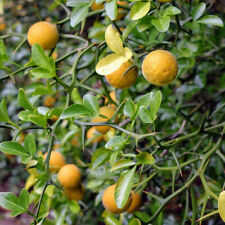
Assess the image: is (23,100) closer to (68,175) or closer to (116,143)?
(116,143)

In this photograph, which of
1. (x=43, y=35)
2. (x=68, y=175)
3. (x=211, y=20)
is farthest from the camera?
(x=68, y=175)

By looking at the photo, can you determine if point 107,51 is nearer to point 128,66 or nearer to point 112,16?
point 128,66

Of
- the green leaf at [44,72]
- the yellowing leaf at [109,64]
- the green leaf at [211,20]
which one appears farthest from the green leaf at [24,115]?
the green leaf at [211,20]

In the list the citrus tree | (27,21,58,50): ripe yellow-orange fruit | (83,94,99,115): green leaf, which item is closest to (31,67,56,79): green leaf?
the citrus tree

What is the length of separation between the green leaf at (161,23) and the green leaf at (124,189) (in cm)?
33

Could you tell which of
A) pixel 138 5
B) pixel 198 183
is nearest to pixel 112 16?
pixel 138 5

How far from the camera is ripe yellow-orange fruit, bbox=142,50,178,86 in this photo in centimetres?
81

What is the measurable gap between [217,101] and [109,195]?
621 mm

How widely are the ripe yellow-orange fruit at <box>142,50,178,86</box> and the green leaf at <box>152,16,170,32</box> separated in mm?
65

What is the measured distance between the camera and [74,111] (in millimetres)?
791

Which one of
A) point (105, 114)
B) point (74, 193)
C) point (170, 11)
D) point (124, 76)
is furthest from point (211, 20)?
point (74, 193)

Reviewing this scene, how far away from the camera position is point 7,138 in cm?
248

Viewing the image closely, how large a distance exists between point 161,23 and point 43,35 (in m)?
0.38

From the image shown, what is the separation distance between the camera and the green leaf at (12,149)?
0.79m
